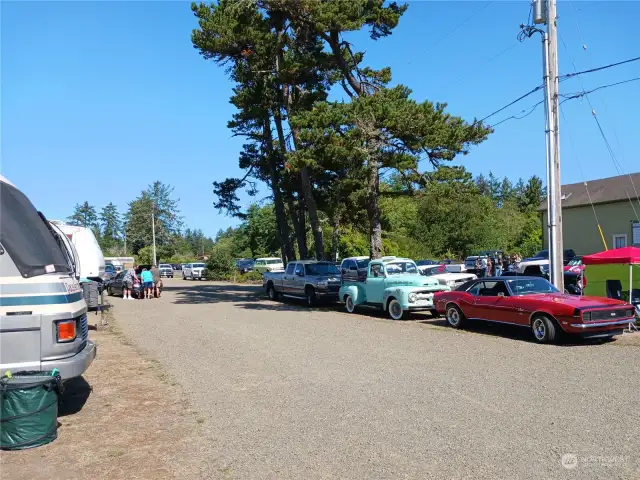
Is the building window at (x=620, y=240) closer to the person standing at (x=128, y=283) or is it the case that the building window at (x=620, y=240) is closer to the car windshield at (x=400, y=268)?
the car windshield at (x=400, y=268)

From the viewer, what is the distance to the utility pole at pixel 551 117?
50.8 feet

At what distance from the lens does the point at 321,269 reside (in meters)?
Result: 24.0

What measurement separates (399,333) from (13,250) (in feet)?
32.3

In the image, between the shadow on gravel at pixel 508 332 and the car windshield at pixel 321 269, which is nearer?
the shadow on gravel at pixel 508 332

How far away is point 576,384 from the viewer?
26.1 ft

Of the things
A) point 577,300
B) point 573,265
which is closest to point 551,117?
point 577,300

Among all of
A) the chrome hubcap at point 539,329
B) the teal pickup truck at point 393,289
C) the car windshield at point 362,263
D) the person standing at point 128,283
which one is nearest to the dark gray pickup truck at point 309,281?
the car windshield at point 362,263

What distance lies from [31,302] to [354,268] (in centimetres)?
1807

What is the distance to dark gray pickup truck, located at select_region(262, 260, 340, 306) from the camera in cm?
2280

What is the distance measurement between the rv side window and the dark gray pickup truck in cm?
1646

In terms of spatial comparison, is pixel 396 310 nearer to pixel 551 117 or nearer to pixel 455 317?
pixel 455 317

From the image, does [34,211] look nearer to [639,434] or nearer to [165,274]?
[639,434]

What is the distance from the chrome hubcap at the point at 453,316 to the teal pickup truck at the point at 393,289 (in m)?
1.79

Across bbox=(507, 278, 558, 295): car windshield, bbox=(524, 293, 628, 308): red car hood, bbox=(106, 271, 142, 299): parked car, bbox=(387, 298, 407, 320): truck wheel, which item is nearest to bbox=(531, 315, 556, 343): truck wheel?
bbox=(524, 293, 628, 308): red car hood
